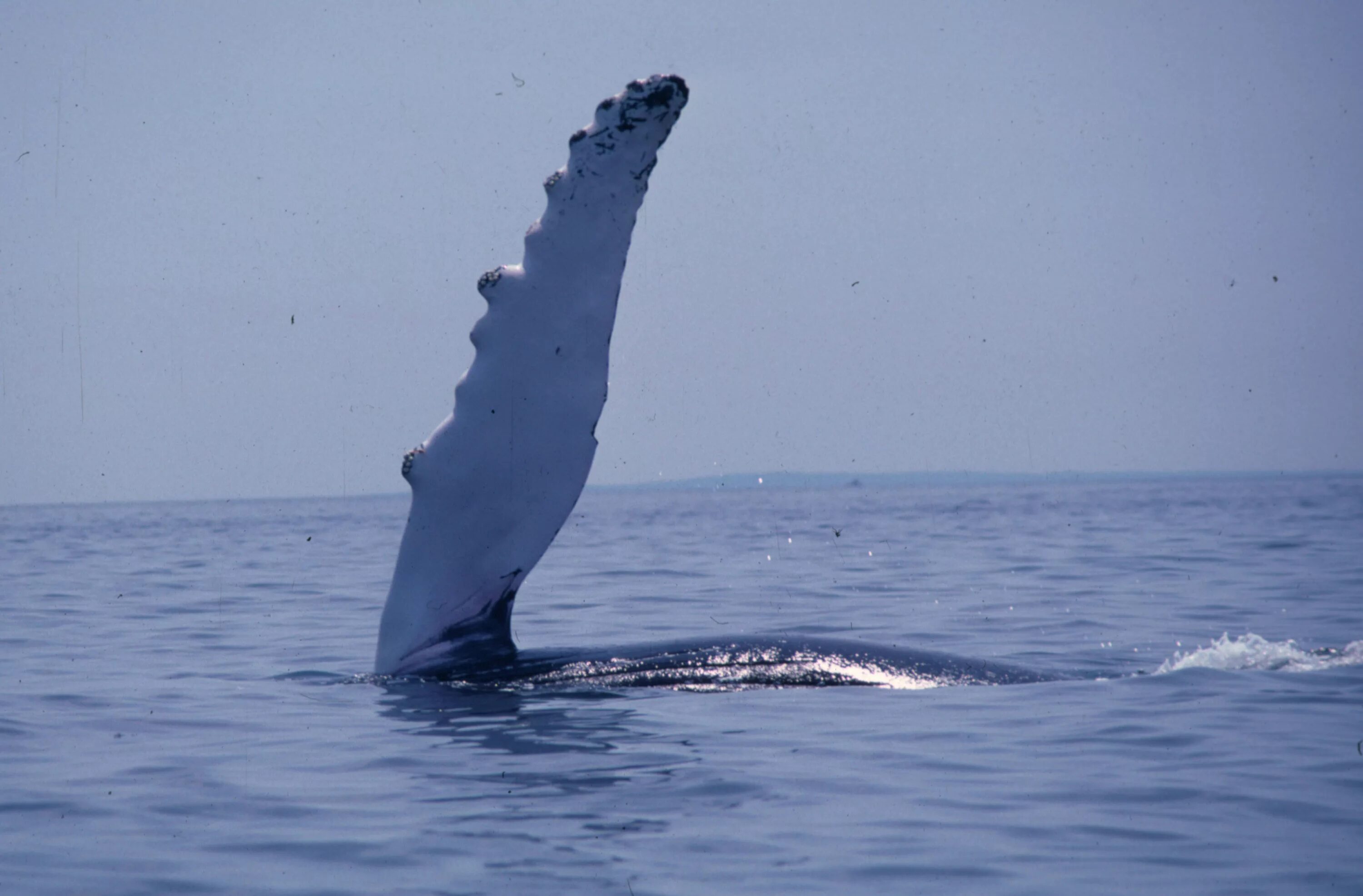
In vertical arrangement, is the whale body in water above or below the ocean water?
above

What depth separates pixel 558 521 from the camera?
621 cm

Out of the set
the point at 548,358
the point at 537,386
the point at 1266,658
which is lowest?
the point at 1266,658

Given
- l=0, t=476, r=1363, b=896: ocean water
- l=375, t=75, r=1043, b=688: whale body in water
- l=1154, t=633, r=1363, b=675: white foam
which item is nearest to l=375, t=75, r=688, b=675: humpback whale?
l=375, t=75, r=1043, b=688: whale body in water

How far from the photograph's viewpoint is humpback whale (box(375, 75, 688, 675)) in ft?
19.6

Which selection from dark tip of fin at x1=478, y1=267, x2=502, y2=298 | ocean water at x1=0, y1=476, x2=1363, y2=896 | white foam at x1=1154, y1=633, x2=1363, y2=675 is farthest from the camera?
white foam at x1=1154, y1=633, x2=1363, y2=675

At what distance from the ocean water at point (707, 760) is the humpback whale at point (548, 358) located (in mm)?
956

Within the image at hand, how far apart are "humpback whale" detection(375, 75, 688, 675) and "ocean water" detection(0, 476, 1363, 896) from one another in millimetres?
956

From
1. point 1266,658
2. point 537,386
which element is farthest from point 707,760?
point 1266,658

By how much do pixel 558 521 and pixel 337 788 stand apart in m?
1.55

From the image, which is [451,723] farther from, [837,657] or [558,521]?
[837,657]

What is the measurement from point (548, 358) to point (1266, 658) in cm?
520

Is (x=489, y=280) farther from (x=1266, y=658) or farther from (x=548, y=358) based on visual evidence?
(x=1266, y=658)

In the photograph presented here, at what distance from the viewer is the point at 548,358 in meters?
6.00

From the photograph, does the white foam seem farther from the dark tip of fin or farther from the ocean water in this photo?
the dark tip of fin
